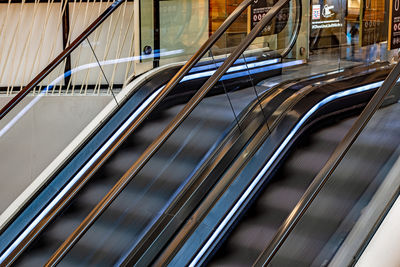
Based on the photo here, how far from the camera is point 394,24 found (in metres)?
6.54

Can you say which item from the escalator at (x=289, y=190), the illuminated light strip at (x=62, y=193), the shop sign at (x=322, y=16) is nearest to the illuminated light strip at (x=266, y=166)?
the escalator at (x=289, y=190)

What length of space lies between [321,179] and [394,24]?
12.5 feet

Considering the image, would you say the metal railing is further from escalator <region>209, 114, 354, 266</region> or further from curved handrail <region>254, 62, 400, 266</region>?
curved handrail <region>254, 62, 400, 266</region>

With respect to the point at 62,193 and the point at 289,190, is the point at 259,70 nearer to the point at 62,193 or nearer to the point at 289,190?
the point at 289,190

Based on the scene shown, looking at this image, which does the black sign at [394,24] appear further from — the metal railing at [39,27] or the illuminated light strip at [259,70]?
the metal railing at [39,27]

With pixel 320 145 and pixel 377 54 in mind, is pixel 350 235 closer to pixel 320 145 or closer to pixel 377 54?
pixel 320 145

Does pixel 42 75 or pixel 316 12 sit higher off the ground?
pixel 316 12

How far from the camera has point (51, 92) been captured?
6.07 metres

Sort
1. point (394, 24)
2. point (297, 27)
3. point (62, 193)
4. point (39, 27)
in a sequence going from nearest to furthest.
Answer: point (62, 193)
point (394, 24)
point (297, 27)
point (39, 27)

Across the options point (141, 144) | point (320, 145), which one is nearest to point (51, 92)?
point (141, 144)

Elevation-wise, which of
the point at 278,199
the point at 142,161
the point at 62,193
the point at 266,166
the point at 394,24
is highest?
the point at 394,24

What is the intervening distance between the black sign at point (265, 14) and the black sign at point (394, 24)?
45.6 inches

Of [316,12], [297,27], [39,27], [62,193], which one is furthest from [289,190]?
[39,27]

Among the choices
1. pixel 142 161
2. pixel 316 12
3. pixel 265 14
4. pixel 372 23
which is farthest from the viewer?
pixel 316 12
